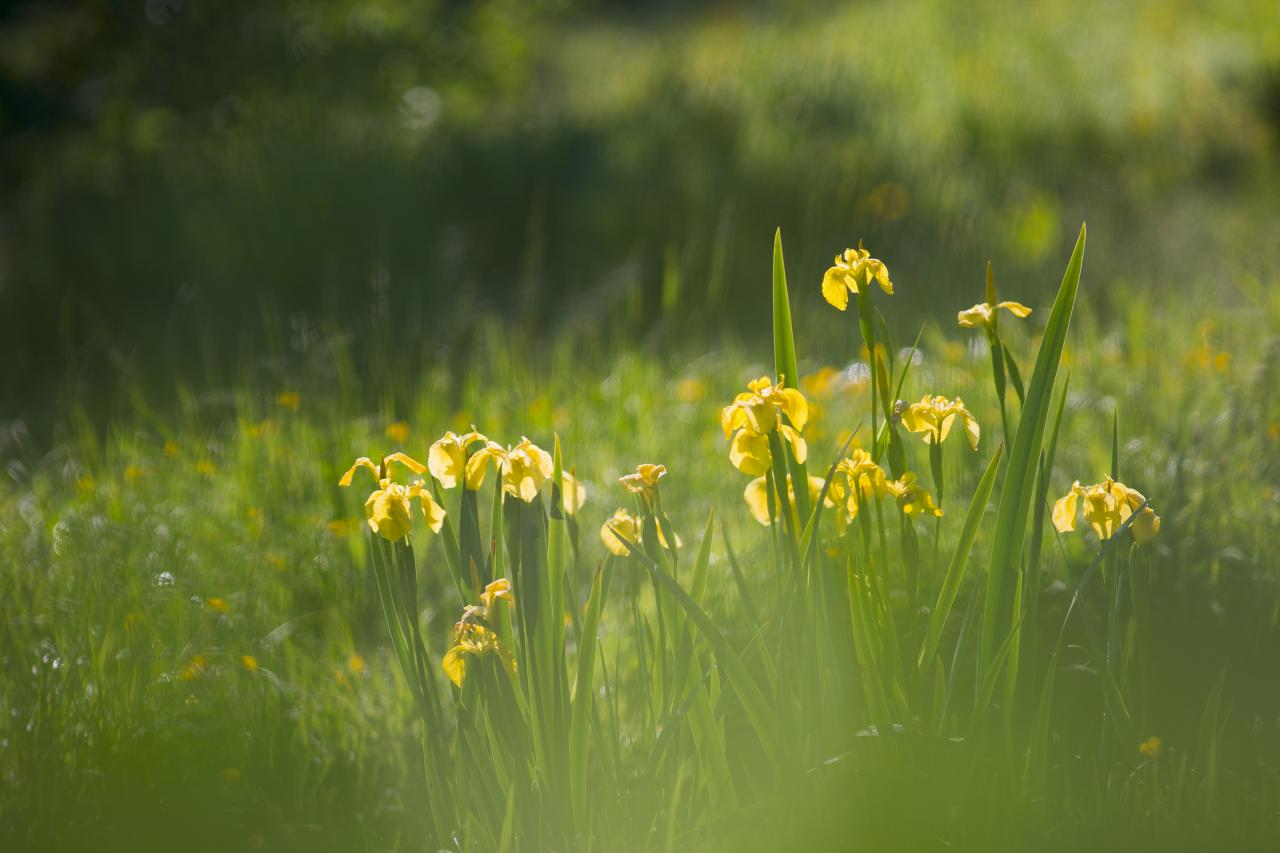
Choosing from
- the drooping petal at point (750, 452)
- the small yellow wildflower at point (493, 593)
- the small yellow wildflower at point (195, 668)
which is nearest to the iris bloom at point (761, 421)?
the drooping petal at point (750, 452)

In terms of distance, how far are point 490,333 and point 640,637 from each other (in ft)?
6.41

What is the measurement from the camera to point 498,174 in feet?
18.4

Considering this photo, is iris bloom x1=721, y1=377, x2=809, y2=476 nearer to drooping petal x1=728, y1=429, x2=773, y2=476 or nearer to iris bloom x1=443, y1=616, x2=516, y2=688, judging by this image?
drooping petal x1=728, y1=429, x2=773, y2=476

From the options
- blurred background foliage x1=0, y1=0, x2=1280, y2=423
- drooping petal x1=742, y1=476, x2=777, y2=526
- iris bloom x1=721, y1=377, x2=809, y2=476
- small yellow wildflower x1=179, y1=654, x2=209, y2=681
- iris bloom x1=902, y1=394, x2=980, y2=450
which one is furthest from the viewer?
blurred background foliage x1=0, y1=0, x2=1280, y2=423

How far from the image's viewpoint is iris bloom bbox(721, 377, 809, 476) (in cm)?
147

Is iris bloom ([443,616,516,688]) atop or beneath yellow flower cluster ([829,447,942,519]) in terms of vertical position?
beneath

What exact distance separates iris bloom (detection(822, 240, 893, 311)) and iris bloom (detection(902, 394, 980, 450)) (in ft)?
0.52

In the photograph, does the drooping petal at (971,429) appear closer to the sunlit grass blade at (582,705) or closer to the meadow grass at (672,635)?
the meadow grass at (672,635)

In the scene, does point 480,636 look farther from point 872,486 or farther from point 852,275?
point 852,275

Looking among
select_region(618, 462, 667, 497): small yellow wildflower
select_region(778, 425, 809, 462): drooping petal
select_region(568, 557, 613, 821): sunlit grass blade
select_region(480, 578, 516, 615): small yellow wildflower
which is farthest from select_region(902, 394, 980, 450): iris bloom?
select_region(480, 578, 516, 615): small yellow wildflower

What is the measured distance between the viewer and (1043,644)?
6.64 feet

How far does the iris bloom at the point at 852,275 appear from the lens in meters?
1.54

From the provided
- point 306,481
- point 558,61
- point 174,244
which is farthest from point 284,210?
point 558,61

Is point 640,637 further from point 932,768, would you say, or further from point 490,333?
point 490,333
